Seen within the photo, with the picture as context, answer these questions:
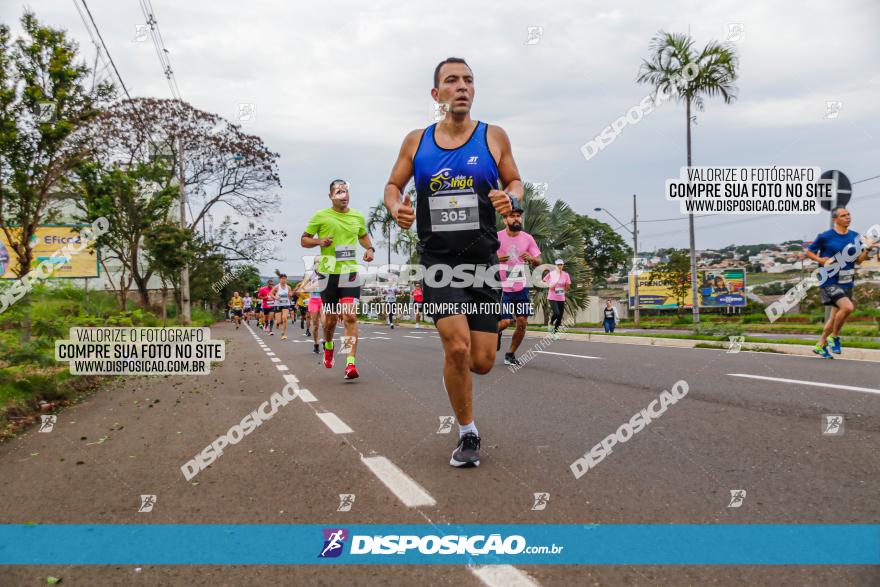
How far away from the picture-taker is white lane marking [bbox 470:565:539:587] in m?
2.30

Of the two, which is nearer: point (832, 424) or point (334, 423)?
point (832, 424)

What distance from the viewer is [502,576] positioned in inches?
93.1

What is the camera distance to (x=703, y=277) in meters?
69.1

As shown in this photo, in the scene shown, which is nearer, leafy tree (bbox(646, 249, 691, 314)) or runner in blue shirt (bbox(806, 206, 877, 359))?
runner in blue shirt (bbox(806, 206, 877, 359))

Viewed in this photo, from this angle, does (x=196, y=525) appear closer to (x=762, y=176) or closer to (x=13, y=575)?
(x=13, y=575)

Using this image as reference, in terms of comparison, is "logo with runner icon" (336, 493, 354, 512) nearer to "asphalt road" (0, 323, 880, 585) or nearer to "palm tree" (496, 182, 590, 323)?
"asphalt road" (0, 323, 880, 585)

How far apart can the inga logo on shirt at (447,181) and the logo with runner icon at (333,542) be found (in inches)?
83.4

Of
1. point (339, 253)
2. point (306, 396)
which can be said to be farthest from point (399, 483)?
point (339, 253)

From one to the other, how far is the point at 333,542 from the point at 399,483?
837 millimetres

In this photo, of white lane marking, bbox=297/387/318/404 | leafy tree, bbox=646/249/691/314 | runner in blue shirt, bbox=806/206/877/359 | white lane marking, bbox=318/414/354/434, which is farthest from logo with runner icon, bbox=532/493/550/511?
leafy tree, bbox=646/249/691/314

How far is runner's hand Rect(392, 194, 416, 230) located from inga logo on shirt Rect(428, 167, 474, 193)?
17cm

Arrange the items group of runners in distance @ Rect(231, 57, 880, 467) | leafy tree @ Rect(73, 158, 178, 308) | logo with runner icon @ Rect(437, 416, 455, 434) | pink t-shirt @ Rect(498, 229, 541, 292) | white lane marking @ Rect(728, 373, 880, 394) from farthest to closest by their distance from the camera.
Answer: leafy tree @ Rect(73, 158, 178, 308), pink t-shirt @ Rect(498, 229, 541, 292), white lane marking @ Rect(728, 373, 880, 394), logo with runner icon @ Rect(437, 416, 455, 434), group of runners in distance @ Rect(231, 57, 880, 467)

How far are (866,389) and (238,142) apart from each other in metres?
32.9

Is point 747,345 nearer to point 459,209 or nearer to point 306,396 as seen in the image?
point 306,396
